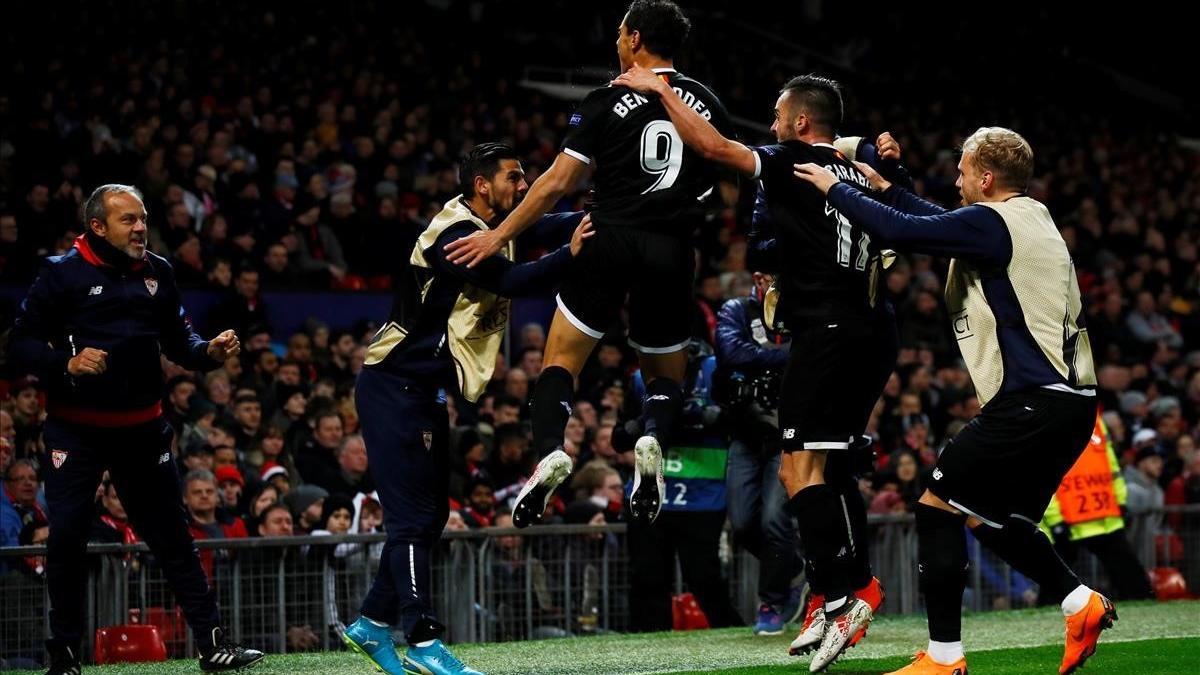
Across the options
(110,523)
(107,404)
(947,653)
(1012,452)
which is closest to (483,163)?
(107,404)

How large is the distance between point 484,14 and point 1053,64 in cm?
1151

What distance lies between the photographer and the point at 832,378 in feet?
24.4

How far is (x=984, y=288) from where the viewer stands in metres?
6.84

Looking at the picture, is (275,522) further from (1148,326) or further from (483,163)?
(1148,326)

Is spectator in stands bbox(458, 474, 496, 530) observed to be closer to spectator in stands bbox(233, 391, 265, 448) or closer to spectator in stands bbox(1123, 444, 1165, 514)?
spectator in stands bbox(233, 391, 265, 448)

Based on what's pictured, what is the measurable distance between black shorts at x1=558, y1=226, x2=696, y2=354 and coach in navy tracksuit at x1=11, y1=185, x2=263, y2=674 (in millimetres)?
1716

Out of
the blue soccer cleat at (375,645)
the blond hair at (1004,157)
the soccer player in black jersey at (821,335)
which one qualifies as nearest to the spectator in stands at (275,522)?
the blue soccer cleat at (375,645)

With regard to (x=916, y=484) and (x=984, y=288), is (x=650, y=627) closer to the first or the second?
(x=916, y=484)

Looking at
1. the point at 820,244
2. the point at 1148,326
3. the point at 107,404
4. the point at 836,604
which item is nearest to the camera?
the point at 836,604

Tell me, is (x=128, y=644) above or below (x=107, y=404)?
below

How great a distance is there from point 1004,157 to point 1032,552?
5.51 feet

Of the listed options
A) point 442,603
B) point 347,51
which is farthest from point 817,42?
point 442,603

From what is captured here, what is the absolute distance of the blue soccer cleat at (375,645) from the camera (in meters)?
7.30

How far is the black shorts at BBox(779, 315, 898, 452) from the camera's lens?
7.43 m
